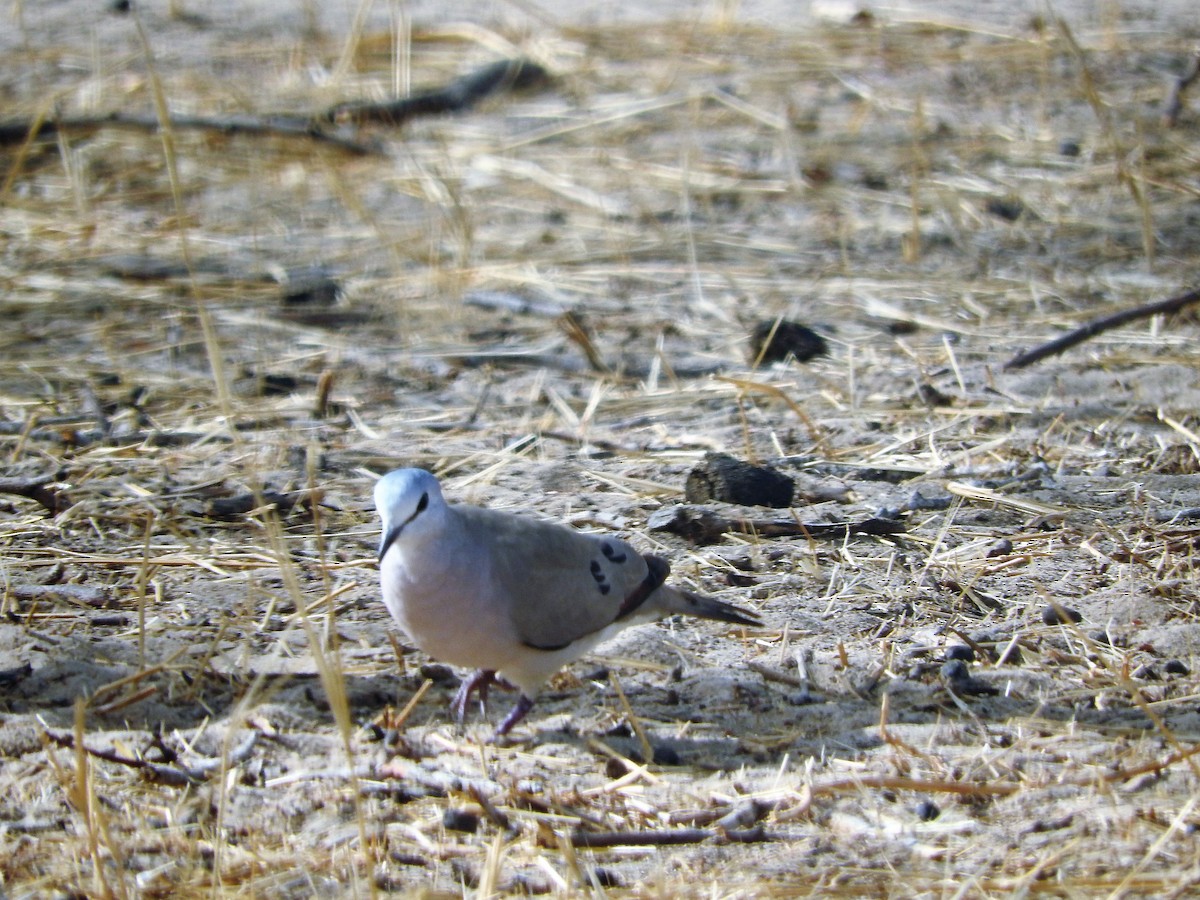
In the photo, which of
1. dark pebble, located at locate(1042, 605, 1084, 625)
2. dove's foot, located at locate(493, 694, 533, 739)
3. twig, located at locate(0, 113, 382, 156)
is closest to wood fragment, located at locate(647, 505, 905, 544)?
dark pebble, located at locate(1042, 605, 1084, 625)

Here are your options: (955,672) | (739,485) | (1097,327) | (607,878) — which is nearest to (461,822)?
(607,878)

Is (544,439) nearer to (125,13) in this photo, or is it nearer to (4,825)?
(4,825)

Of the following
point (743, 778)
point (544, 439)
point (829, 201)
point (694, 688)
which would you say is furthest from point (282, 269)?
point (743, 778)

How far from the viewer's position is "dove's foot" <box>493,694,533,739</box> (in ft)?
9.76

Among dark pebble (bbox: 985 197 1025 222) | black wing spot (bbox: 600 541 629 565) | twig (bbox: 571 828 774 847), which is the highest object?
black wing spot (bbox: 600 541 629 565)

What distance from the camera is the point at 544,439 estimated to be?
15.0 ft

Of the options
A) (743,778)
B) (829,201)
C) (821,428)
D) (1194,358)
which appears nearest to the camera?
(743,778)

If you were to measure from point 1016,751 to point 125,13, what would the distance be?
833 centimetres

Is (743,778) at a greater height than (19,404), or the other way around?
(743,778)

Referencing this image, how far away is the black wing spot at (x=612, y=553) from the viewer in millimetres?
3115

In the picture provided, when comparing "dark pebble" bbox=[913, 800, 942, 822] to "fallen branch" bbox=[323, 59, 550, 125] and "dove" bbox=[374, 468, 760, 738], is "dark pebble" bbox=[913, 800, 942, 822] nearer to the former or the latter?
"dove" bbox=[374, 468, 760, 738]

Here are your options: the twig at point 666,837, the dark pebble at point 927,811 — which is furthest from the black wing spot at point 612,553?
the dark pebble at point 927,811

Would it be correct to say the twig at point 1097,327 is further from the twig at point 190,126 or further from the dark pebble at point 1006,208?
the twig at point 190,126

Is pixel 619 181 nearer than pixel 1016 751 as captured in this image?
No
